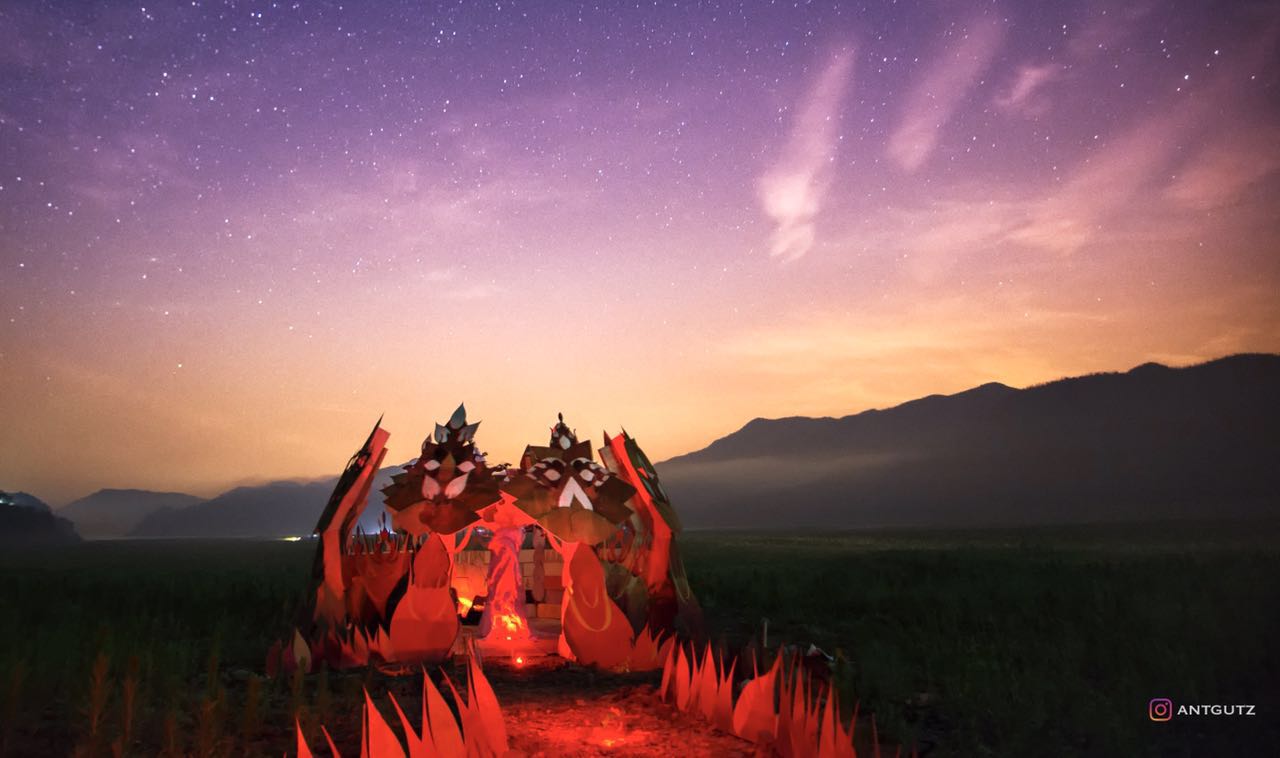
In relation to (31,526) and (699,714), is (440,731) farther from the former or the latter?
(31,526)

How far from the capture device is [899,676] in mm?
9133

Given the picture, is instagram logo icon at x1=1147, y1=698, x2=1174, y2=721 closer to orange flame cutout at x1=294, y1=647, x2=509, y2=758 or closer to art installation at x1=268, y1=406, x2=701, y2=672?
art installation at x1=268, y1=406, x2=701, y2=672

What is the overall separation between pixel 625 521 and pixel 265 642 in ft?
16.9

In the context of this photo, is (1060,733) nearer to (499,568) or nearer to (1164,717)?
(1164,717)

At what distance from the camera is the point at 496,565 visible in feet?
34.5

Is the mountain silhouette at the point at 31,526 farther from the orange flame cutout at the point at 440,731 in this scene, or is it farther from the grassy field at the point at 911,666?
the orange flame cutout at the point at 440,731

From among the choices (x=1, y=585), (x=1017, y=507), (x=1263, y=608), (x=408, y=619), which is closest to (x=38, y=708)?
(x=408, y=619)

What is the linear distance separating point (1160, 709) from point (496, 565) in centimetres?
684

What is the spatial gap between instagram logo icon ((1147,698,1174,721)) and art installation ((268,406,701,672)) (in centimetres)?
419

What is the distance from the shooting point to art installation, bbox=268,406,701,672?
906cm

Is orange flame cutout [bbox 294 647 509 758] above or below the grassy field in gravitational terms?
above

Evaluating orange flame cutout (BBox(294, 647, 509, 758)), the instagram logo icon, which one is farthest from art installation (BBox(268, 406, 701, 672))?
the instagram logo icon

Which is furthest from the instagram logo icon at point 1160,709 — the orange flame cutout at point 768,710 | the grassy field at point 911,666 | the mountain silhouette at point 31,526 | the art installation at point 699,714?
the mountain silhouette at point 31,526

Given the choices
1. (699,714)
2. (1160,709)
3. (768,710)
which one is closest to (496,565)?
(699,714)
